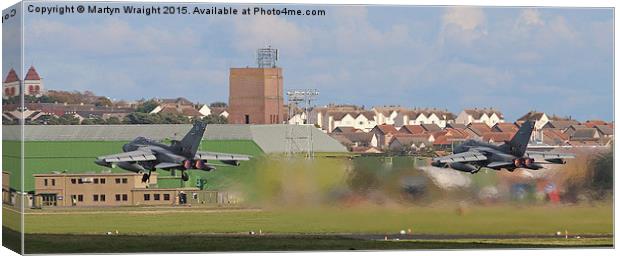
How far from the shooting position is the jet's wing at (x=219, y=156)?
60.8 metres

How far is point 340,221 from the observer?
2399 inches

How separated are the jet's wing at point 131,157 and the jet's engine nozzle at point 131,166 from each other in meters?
0.12

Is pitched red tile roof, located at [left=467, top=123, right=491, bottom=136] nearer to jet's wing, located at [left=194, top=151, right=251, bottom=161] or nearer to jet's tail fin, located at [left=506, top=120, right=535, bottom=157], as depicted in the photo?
jet's tail fin, located at [left=506, top=120, right=535, bottom=157]

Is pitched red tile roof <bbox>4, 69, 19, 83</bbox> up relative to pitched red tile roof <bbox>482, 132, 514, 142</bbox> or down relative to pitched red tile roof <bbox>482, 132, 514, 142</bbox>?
up

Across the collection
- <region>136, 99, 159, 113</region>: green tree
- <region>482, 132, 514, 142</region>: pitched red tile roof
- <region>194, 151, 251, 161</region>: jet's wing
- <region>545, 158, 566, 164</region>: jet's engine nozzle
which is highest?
<region>136, 99, 159, 113</region>: green tree

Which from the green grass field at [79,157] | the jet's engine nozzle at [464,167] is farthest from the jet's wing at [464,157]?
the green grass field at [79,157]

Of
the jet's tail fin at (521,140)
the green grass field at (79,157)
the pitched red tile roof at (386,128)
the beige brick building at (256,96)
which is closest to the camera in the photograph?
the green grass field at (79,157)

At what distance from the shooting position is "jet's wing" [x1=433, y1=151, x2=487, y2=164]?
61.9 meters

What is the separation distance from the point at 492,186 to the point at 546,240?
233 centimetres

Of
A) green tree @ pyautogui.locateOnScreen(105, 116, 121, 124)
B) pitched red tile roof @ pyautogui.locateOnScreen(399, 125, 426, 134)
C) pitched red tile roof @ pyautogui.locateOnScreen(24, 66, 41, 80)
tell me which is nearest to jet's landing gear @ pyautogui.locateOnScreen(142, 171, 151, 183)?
green tree @ pyautogui.locateOnScreen(105, 116, 121, 124)

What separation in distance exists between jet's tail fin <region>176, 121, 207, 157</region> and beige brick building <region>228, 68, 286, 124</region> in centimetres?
92

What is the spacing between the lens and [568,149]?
62531 mm

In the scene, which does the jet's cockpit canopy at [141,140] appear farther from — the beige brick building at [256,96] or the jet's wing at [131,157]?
the beige brick building at [256,96]

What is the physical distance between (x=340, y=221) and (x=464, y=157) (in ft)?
14.5
